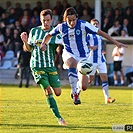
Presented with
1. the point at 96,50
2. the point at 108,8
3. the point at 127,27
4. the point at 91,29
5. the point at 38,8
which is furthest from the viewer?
the point at 38,8

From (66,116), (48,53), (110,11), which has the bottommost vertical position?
(66,116)

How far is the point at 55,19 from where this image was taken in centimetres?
2923

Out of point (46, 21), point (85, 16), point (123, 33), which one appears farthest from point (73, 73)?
point (85, 16)

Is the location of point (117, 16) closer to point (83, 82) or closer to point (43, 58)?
point (83, 82)

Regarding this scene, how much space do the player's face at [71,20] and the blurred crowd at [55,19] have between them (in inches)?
565

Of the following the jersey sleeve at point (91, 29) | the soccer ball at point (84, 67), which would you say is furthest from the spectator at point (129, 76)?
the jersey sleeve at point (91, 29)

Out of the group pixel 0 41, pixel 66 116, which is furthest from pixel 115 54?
pixel 66 116

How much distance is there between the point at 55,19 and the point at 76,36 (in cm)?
1569

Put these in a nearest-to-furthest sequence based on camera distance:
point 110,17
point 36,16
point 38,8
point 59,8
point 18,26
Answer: point 110,17, point 18,26, point 36,16, point 59,8, point 38,8

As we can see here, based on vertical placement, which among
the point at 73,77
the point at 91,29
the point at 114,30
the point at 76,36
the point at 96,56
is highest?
the point at 114,30

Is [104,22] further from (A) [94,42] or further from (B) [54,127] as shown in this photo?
(B) [54,127]

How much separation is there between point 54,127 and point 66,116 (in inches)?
73.1

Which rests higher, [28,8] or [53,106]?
[28,8]

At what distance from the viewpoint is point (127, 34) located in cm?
2791
